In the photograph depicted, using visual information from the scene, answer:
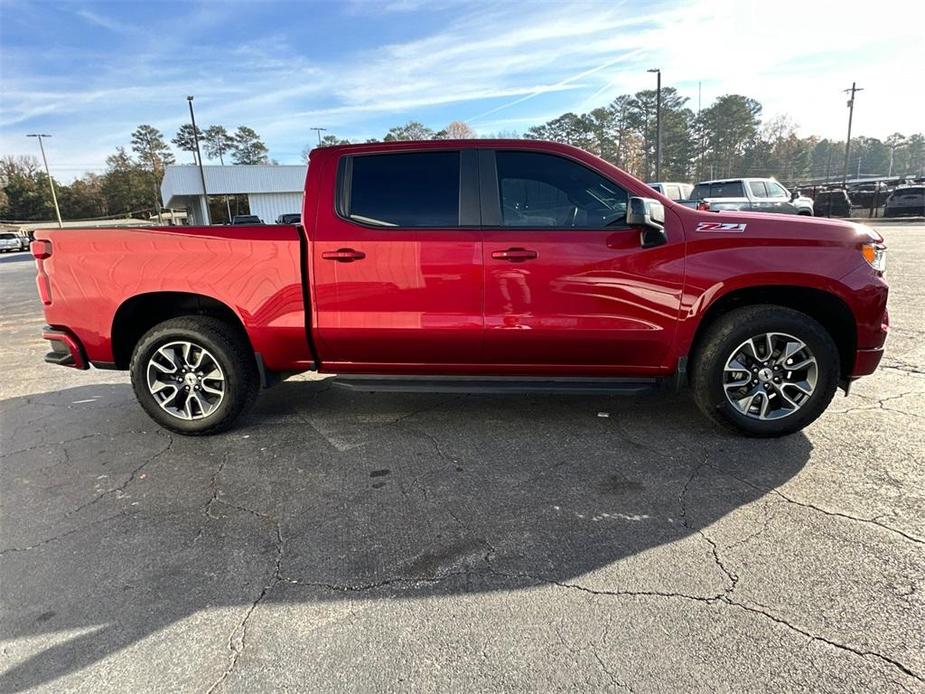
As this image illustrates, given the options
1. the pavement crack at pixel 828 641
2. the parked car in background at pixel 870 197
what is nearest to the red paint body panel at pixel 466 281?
the pavement crack at pixel 828 641

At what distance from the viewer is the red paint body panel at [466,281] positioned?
352cm

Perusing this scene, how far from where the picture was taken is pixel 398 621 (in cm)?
221

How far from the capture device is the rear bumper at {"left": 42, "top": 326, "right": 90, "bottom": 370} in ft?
13.2

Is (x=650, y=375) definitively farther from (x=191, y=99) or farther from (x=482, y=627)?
(x=191, y=99)

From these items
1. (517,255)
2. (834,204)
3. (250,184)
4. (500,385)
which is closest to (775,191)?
(834,204)

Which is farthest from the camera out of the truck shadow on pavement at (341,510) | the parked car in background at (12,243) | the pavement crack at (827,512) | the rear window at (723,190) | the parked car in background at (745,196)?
the parked car in background at (12,243)

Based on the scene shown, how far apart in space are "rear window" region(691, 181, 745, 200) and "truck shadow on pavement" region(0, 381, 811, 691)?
15719mm

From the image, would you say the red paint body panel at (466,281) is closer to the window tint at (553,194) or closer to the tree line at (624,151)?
the window tint at (553,194)

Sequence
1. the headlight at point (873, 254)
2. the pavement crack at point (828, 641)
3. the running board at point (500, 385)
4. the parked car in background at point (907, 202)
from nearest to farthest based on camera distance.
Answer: the pavement crack at point (828, 641) → the headlight at point (873, 254) → the running board at point (500, 385) → the parked car in background at point (907, 202)

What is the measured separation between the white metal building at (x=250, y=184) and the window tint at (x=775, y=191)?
28.6 meters

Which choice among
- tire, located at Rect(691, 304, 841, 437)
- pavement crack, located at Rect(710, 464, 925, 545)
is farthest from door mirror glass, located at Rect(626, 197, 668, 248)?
pavement crack, located at Rect(710, 464, 925, 545)

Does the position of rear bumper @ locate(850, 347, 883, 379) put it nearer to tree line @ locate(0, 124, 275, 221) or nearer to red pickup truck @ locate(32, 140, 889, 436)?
red pickup truck @ locate(32, 140, 889, 436)

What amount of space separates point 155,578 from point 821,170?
116944 millimetres

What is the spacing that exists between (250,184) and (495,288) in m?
41.8
